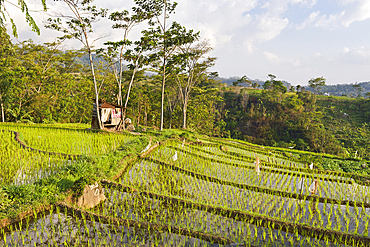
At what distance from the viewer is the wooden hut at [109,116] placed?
13.1 meters

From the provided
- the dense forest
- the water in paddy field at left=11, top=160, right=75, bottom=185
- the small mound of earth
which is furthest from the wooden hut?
the small mound of earth

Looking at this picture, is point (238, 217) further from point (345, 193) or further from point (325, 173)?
point (325, 173)

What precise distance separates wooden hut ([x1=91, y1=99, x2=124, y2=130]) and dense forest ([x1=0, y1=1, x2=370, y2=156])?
0.95 metres

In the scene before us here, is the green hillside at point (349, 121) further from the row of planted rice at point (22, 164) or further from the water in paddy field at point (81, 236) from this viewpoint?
the row of planted rice at point (22, 164)

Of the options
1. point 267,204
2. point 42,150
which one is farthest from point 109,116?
point 267,204

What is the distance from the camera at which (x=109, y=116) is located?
13633mm

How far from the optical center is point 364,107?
44906 millimetres

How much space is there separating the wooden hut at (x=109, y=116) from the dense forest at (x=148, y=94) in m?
0.95

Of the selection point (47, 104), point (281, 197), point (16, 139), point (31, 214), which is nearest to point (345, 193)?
point (281, 197)

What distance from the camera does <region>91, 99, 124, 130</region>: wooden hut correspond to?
42.9 ft

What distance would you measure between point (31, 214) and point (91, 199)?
1093mm

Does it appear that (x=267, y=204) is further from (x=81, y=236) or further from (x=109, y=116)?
(x=109, y=116)

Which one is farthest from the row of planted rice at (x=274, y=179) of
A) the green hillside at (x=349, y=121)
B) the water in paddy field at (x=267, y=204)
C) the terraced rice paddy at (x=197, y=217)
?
the green hillside at (x=349, y=121)

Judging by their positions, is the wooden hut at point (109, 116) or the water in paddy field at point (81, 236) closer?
the water in paddy field at point (81, 236)
